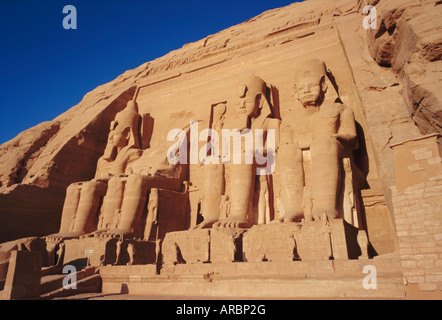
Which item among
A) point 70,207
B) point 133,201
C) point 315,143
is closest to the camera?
point 315,143

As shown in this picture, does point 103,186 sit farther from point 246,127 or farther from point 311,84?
point 311,84

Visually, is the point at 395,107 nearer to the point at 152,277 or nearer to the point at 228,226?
the point at 228,226

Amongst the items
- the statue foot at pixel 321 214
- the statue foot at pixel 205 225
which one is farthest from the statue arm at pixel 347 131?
the statue foot at pixel 205 225

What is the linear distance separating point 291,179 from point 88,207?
407 cm

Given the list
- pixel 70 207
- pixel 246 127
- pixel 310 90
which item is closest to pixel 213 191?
pixel 246 127

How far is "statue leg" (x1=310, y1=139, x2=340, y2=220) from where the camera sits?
5027 mm

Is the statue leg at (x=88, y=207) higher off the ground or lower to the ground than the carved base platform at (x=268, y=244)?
higher

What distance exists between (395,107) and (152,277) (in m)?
4.20

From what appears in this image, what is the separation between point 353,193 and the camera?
5234 millimetres

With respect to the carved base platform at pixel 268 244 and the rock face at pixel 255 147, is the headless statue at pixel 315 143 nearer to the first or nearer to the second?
the rock face at pixel 255 147

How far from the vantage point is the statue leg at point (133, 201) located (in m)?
6.57

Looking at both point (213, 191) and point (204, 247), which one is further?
point (213, 191)

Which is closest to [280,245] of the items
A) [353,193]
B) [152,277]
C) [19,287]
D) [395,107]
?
[353,193]

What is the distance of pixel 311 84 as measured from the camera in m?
6.30
